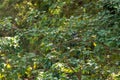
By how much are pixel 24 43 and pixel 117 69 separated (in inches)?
82.0

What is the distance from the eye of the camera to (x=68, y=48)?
4.84 m

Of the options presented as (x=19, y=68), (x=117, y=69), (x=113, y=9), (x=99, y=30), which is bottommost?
(x=117, y=69)

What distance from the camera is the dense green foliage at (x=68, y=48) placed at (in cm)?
428

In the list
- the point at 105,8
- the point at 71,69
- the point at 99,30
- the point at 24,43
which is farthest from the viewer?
the point at 24,43

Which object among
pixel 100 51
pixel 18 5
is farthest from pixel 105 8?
pixel 18 5

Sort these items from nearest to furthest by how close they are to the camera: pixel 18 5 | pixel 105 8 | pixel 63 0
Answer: pixel 105 8, pixel 63 0, pixel 18 5

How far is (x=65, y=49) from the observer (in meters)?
5.02

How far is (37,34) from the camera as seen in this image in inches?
204

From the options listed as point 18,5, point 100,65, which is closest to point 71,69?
point 100,65

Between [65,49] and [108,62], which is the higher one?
[65,49]

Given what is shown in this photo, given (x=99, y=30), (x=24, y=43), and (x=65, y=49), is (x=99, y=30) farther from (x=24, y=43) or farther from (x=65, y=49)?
(x=24, y=43)

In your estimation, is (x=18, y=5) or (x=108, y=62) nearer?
(x=108, y=62)

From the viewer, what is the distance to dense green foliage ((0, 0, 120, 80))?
168 inches

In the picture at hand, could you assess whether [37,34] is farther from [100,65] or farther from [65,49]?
[100,65]
